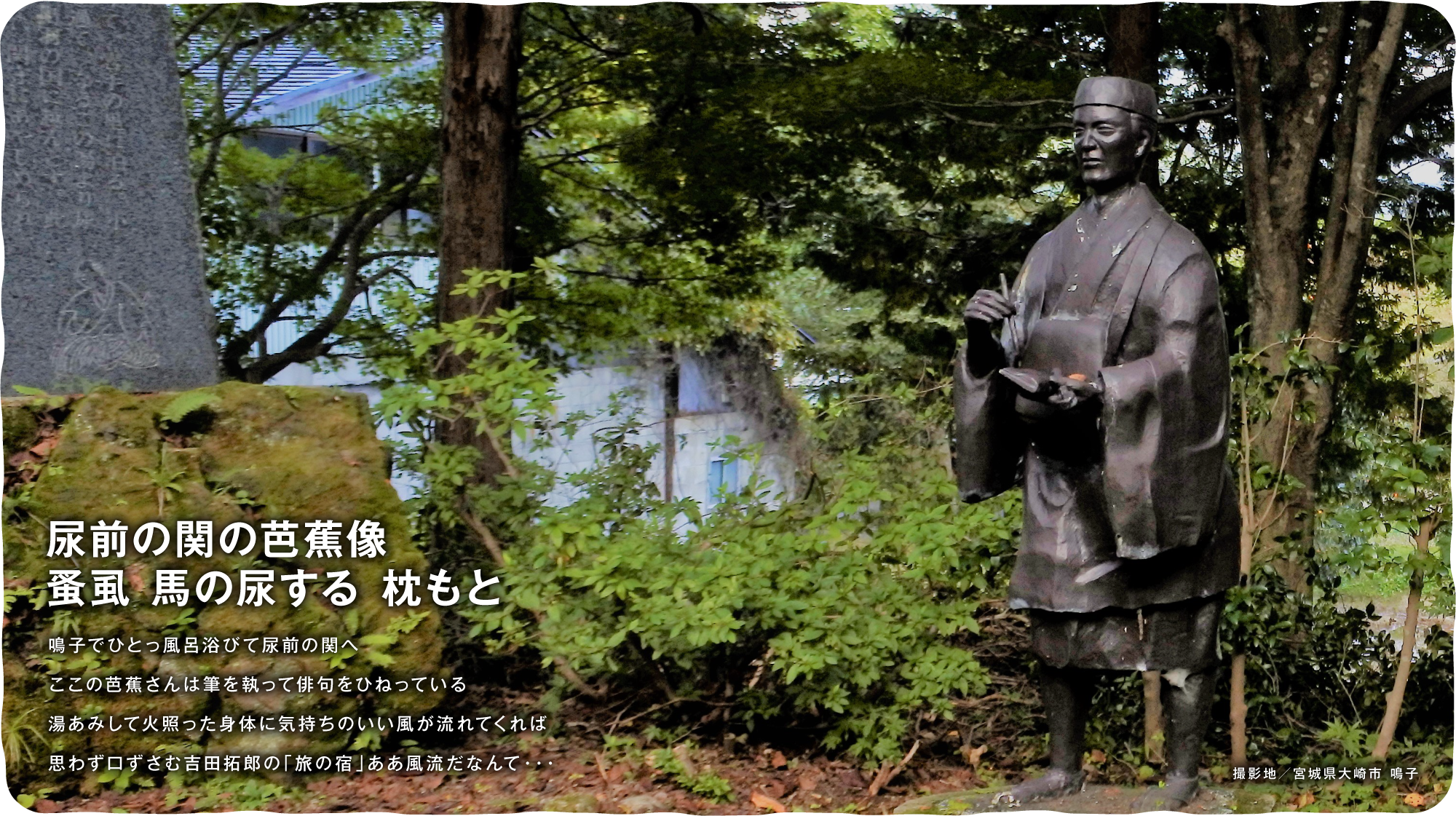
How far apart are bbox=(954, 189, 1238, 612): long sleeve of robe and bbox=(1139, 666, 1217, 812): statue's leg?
11.7 inches

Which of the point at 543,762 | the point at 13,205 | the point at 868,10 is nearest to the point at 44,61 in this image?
the point at 13,205

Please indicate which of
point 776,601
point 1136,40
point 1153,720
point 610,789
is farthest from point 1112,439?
point 1136,40

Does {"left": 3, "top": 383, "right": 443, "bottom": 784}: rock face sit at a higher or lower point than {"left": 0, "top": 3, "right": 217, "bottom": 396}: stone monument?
lower

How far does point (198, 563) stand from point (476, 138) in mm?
3431

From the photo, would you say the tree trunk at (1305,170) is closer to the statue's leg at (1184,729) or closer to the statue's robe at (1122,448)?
the statue's leg at (1184,729)

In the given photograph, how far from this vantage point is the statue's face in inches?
166

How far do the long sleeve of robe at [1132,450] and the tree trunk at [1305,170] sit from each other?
11.9ft

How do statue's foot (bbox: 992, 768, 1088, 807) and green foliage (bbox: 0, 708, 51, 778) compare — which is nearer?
statue's foot (bbox: 992, 768, 1088, 807)

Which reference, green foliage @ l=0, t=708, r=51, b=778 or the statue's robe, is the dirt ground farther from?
the statue's robe

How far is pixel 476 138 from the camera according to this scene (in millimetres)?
8094

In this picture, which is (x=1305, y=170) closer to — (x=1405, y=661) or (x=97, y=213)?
(x=1405, y=661)

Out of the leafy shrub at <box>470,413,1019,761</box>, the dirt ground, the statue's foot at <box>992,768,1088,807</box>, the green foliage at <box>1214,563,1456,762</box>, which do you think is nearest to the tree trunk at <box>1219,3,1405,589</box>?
the green foliage at <box>1214,563,1456,762</box>

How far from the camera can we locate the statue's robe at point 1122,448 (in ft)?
13.3

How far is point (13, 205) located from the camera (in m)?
6.18
